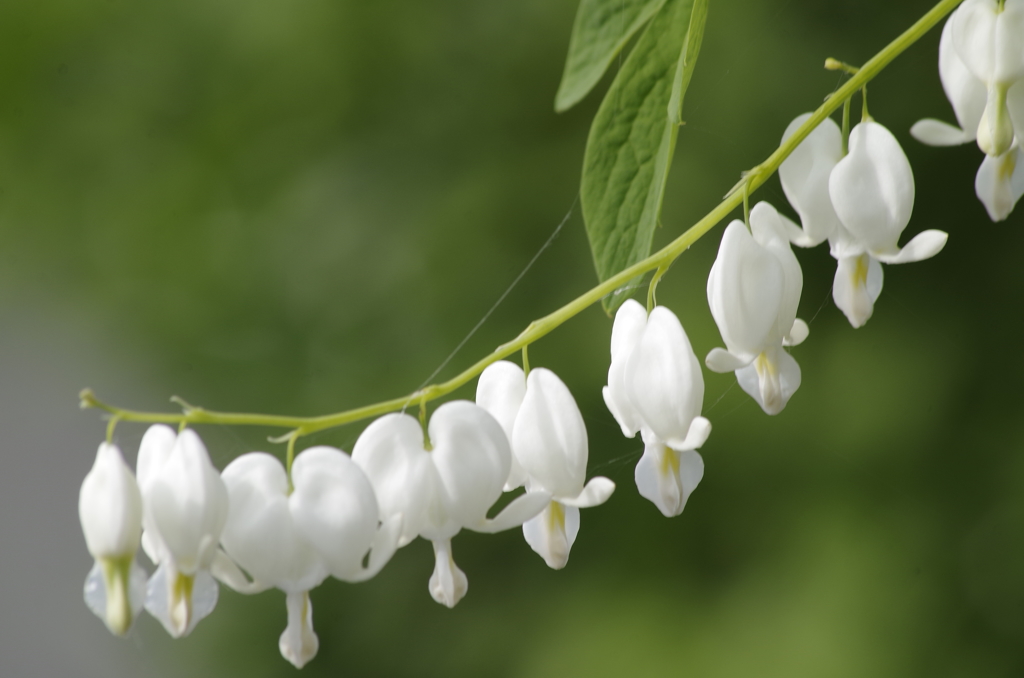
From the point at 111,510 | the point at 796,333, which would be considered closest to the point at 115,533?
the point at 111,510

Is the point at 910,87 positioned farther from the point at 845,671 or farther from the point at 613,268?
the point at 613,268

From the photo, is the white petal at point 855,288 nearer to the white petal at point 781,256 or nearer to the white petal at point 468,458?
the white petal at point 781,256

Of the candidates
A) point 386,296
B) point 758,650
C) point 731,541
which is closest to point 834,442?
point 731,541

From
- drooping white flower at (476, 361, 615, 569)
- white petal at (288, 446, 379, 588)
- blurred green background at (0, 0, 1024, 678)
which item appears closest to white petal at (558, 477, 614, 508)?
drooping white flower at (476, 361, 615, 569)

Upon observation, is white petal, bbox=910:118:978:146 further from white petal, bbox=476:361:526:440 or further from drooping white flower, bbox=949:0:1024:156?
white petal, bbox=476:361:526:440

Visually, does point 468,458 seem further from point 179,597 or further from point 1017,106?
point 1017,106

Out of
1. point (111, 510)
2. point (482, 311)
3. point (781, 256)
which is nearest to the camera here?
point (111, 510)
